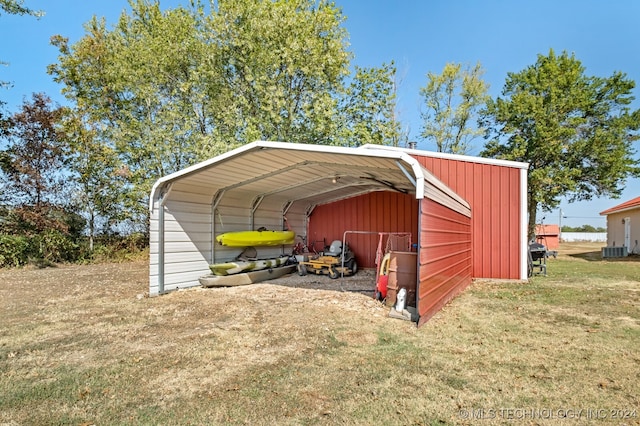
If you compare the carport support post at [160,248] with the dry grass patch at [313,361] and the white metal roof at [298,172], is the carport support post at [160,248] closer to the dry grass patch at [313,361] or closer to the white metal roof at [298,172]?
the white metal roof at [298,172]

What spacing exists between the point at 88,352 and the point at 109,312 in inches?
72.1

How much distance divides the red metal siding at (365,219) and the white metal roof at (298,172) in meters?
0.90

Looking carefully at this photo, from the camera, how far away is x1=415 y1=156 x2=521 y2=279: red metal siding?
25.8 ft

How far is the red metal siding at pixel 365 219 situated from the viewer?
997cm

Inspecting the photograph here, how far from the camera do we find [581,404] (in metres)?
2.40

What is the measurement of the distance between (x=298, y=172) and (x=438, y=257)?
3551 mm

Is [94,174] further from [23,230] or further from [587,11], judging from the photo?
[587,11]

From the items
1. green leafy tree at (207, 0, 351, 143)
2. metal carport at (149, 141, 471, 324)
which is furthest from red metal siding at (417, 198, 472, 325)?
green leafy tree at (207, 0, 351, 143)

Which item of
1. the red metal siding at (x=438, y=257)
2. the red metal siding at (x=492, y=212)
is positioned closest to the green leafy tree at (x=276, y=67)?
the red metal siding at (x=492, y=212)

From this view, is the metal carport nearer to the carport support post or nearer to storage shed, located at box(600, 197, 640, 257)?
the carport support post

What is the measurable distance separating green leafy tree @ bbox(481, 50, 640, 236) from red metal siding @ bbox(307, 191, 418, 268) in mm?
10823

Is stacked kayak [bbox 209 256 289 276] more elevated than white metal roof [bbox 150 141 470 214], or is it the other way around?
white metal roof [bbox 150 141 470 214]

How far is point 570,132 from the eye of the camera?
1717 centimetres

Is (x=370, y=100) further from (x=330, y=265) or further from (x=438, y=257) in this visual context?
(x=438, y=257)
